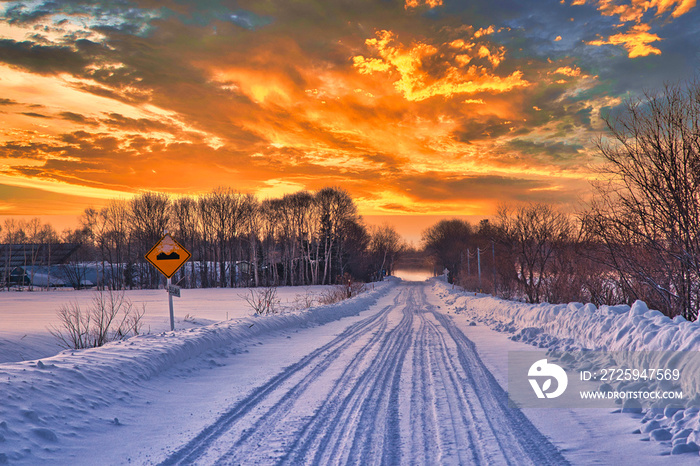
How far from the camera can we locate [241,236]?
72.4 meters

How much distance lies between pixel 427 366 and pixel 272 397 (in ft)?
11.2

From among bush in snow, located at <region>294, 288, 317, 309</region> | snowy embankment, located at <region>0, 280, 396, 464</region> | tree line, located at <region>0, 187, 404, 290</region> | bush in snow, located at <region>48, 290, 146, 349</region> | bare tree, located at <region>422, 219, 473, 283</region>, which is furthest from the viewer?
bare tree, located at <region>422, 219, 473, 283</region>

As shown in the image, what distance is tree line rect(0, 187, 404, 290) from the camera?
69.9 metres

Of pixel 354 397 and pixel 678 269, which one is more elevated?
pixel 678 269

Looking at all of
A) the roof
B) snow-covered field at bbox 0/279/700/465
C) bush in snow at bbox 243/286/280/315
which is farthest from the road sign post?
the roof

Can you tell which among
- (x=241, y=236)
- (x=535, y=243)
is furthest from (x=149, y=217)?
(x=535, y=243)

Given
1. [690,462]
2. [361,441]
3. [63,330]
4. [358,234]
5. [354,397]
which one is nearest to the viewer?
[690,462]

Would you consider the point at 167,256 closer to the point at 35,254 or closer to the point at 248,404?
the point at 248,404

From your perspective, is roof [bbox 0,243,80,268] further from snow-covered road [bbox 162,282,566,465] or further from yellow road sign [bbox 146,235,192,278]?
snow-covered road [bbox 162,282,566,465]

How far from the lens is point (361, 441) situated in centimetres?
445

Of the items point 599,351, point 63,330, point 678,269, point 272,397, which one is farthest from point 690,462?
point 63,330

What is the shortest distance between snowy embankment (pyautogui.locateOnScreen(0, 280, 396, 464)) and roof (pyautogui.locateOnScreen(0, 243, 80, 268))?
255 feet

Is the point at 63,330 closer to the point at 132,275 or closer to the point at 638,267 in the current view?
the point at 638,267

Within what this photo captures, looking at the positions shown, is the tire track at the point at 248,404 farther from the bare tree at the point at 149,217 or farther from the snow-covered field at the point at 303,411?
the bare tree at the point at 149,217
